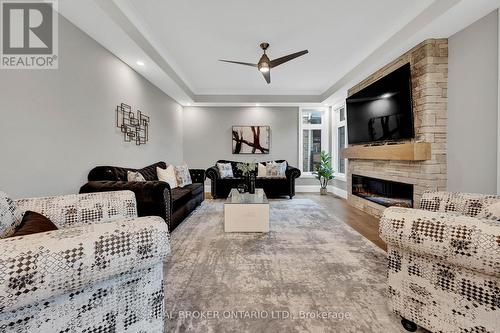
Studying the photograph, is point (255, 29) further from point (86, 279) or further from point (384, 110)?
point (86, 279)

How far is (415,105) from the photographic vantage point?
3295 millimetres

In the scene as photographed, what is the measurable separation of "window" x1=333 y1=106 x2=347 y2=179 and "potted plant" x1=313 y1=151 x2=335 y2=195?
0.18m

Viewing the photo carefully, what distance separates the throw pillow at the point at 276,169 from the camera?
244 inches

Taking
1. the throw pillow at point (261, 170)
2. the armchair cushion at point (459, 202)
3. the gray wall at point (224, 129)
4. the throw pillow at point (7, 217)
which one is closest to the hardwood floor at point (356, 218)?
the armchair cushion at point (459, 202)

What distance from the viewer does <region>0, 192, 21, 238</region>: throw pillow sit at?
105cm

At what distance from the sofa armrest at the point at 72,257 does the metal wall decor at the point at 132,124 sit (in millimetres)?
3038

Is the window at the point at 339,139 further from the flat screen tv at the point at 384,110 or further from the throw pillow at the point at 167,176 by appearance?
the throw pillow at the point at 167,176

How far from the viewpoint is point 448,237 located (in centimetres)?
110

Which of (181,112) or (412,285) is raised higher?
(181,112)

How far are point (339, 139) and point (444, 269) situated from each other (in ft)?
18.8

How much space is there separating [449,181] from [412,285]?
240cm

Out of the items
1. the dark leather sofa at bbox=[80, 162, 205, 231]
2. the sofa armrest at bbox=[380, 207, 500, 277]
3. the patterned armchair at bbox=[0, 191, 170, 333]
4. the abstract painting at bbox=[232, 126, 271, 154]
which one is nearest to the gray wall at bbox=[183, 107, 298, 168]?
the abstract painting at bbox=[232, 126, 271, 154]

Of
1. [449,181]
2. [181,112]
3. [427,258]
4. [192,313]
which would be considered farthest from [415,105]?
[181,112]

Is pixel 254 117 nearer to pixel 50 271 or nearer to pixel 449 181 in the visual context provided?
pixel 449 181
